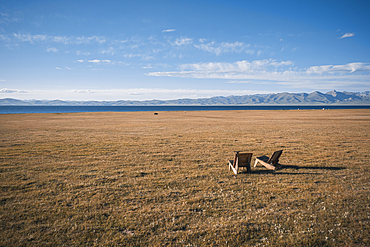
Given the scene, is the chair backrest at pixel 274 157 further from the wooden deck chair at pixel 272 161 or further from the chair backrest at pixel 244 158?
the chair backrest at pixel 244 158

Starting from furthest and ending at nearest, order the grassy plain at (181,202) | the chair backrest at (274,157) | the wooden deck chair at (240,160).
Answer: the chair backrest at (274,157) → the wooden deck chair at (240,160) → the grassy plain at (181,202)


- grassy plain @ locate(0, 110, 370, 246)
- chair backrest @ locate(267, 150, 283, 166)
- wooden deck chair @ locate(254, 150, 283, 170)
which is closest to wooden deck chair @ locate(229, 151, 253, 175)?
grassy plain @ locate(0, 110, 370, 246)

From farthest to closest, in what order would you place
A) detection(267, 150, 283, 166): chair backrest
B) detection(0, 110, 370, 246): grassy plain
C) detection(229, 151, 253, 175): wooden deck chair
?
detection(267, 150, 283, 166): chair backrest, detection(229, 151, 253, 175): wooden deck chair, detection(0, 110, 370, 246): grassy plain

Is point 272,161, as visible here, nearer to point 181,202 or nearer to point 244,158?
point 244,158

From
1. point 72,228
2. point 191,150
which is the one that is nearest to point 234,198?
point 72,228

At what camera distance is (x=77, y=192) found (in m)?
9.34

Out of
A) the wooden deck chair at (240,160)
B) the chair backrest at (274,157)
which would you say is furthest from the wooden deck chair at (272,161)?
the wooden deck chair at (240,160)

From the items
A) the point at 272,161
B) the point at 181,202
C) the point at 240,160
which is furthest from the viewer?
the point at 272,161

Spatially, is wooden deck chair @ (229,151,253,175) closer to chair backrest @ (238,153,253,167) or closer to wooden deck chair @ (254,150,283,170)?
chair backrest @ (238,153,253,167)

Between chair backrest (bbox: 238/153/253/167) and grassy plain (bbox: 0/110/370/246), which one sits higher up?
chair backrest (bbox: 238/153/253/167)

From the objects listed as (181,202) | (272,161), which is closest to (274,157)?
(272,161)

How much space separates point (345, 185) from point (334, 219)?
12.8 feet

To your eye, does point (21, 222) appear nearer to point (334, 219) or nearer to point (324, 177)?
point (334, 219)

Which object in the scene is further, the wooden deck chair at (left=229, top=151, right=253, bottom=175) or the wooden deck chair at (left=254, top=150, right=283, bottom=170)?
the wooden deck chair at (left=254, top=150, right=283, bottom=170)
